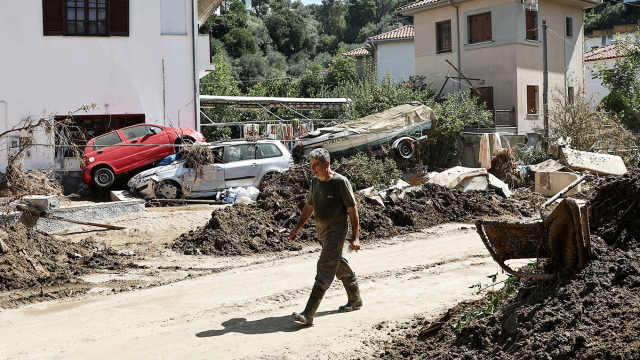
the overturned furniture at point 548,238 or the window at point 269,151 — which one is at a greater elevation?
the window at point 269,151

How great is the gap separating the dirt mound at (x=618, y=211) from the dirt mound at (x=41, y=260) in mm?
7701

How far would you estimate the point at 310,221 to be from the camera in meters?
13.8

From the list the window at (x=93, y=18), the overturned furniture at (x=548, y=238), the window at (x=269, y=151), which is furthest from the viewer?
the window at (x=93, y=18)

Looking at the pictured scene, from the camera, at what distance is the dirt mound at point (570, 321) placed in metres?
4.46

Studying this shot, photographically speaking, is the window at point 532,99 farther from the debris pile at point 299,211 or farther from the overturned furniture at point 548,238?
the overturned furniture at point 548,238

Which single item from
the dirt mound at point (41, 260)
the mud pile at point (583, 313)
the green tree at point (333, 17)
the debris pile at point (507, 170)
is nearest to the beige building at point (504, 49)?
the debris pile at point (507, 170)

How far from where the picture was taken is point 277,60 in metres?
62.0

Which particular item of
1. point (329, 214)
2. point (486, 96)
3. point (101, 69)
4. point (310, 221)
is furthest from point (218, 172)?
point (486, 96)

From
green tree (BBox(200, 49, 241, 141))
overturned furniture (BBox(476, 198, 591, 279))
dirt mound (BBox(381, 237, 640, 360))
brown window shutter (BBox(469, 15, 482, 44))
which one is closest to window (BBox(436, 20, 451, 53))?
brown window shutter (BBox(469, 15, 482, 44))

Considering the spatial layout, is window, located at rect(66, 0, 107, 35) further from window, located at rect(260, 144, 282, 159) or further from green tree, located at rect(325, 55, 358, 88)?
green tree, located at rect(325, 55, 358, 88)

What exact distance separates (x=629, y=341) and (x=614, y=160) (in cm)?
1636

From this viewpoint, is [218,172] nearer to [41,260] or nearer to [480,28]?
[41,260]

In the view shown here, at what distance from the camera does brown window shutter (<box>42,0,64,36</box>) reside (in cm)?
2158

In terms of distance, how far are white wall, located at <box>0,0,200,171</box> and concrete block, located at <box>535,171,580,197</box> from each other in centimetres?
1186
